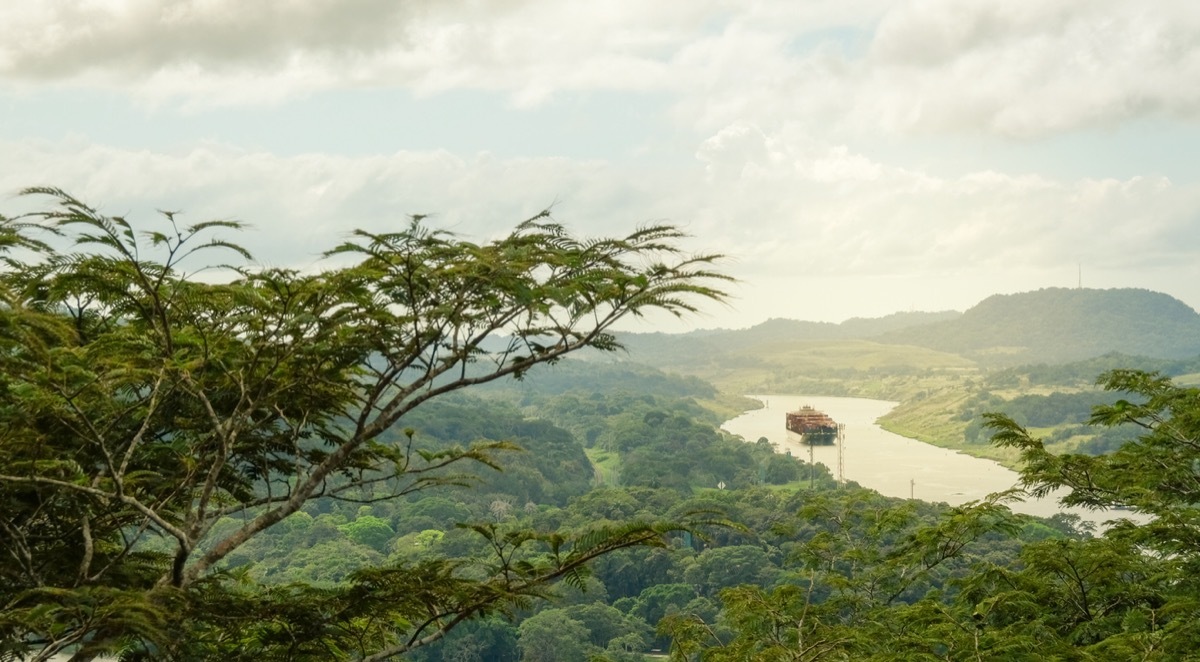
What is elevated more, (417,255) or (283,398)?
(417,255)

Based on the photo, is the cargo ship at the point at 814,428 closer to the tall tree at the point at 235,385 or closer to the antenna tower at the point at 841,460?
the antenna tower at the point at 841,460

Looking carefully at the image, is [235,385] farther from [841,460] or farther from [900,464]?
[900,464]

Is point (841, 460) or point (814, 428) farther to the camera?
point (814, 428)

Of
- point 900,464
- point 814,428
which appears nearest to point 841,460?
point 900,464

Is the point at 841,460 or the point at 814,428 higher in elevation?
the point at 814,428

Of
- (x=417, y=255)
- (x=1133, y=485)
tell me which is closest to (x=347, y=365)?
(x=417, y=255)

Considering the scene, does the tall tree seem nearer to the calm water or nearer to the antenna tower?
the calm water

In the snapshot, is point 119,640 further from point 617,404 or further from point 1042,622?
point 617,404
